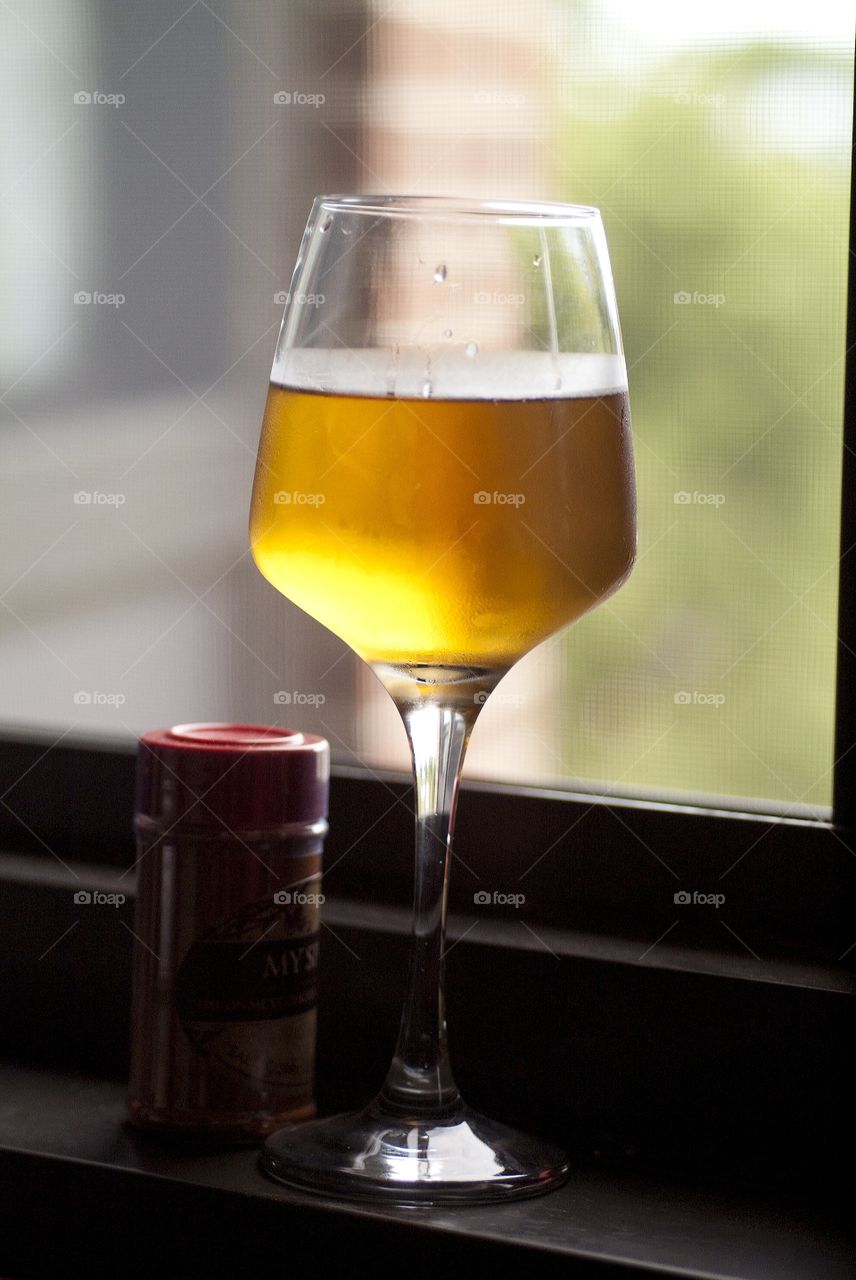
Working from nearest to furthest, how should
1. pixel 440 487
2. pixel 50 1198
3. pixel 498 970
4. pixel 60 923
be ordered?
pixel 440 487 → pixel 50 1198 → pixel 498 970 → pixel 60 923

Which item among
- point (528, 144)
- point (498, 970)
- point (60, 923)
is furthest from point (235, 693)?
point (528, 144)

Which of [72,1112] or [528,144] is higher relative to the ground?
[528,144]

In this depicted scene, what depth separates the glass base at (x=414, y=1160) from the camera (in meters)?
0.82

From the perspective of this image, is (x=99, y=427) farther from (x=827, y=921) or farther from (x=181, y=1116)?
(x=827, y=921)

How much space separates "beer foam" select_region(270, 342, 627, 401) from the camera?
0.78 meters

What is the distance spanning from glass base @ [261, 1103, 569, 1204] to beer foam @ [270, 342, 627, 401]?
40 centimetres

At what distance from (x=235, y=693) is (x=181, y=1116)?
37cm

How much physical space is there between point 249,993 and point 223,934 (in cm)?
4

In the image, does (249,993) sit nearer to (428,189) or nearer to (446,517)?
(446,517)

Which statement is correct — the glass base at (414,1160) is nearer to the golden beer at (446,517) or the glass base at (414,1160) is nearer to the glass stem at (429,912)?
the glass stem at (429,912)

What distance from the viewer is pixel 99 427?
1.22 metres

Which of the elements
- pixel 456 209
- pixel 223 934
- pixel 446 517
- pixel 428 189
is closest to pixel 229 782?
pixel 223 934

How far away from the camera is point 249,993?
36.0 inches

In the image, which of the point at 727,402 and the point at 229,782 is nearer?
the point at 229,782
